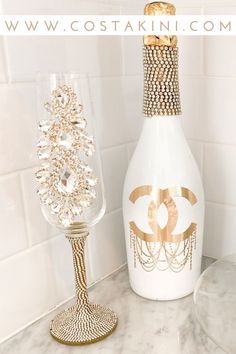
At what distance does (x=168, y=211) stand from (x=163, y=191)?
3 centimetres

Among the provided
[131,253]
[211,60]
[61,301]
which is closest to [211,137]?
[211,60]

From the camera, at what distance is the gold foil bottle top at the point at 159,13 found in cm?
50

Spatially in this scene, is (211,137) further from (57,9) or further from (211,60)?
(57,9)

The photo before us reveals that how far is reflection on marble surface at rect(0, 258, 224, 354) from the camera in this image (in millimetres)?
496

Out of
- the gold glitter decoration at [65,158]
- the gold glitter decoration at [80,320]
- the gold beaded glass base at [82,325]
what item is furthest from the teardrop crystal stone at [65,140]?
the gold beaded glass base at [82,325]

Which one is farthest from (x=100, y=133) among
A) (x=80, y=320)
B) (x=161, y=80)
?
(x=80, y=320)

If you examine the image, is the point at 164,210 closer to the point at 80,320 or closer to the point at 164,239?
the point at 164,239

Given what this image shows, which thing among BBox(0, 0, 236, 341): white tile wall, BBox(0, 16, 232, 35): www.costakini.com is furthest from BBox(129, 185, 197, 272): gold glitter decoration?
BBox(0, 16, 232, 35): www.costakini.com

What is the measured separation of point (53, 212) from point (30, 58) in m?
0.19

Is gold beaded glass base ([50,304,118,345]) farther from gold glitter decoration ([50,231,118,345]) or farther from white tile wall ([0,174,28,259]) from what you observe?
white tile wall ([0,174,28,259])

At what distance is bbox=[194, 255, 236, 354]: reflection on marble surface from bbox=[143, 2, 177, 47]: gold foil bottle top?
320 millimetres

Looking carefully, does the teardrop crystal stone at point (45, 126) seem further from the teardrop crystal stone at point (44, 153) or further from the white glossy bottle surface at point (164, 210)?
the white glossy bottle surface at point (164, 210)

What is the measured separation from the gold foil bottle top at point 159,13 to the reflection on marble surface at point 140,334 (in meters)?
0.35

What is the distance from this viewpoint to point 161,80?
528 mm
